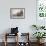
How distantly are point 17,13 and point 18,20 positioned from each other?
0.34 m

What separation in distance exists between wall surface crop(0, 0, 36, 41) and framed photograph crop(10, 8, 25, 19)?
0.47 ft

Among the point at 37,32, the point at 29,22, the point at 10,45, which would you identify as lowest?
the point at 10,45

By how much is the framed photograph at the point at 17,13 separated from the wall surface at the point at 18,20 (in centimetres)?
14

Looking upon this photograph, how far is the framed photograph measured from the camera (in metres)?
7.43

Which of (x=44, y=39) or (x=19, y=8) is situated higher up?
(x=19, y=8)

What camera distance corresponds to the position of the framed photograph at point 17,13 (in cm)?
743

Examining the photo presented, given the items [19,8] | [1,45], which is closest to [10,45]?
[1,45]

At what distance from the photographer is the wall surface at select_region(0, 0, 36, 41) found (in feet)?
24.3

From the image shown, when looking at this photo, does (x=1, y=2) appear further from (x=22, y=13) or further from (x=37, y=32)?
(x=37, y=32)

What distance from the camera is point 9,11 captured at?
7.42 meters

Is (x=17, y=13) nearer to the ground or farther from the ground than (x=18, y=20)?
farther from the ground

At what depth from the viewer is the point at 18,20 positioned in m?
7.48

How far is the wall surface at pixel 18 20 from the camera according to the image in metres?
7.39

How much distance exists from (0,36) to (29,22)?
5.13 ft
